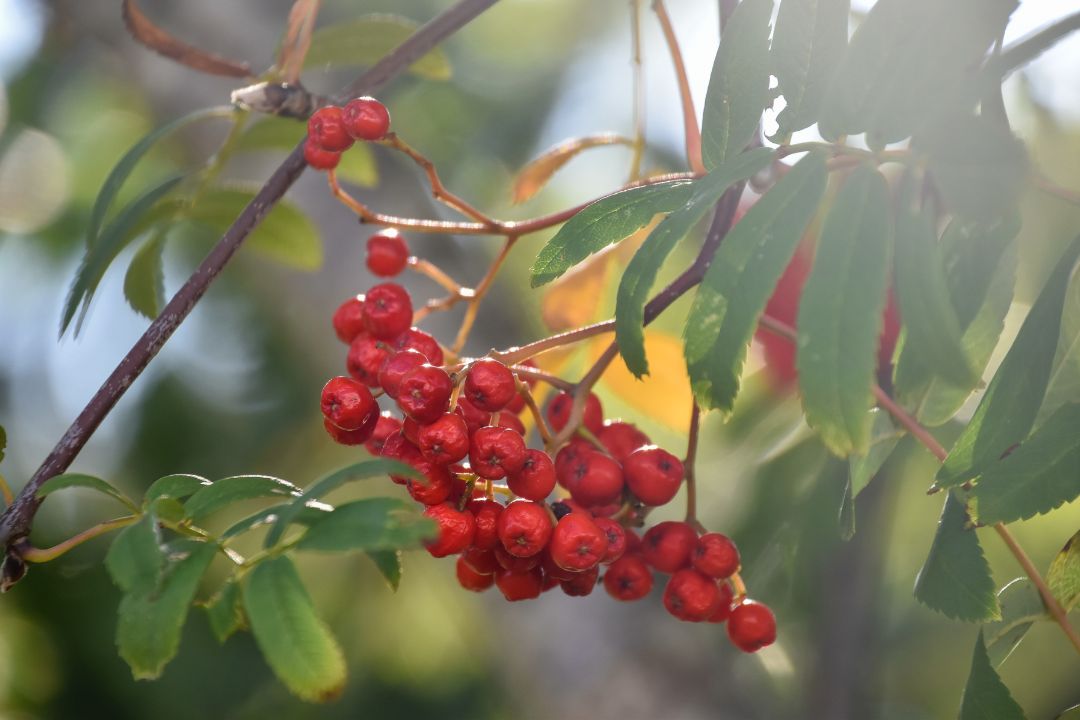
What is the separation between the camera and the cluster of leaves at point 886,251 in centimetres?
49

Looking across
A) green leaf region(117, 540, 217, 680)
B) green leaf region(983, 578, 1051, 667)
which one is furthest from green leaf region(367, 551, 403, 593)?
green leaf region(983, 578, 1051, 667)

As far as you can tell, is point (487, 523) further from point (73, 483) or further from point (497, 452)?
point (73, 483)

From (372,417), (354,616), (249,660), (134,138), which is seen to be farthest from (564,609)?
(134,138)

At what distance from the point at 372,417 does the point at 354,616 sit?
5.79 ft

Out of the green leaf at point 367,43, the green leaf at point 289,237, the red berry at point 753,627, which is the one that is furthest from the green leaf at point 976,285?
the green leaf at point 289,237

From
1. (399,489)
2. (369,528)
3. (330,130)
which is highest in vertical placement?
(330,130)

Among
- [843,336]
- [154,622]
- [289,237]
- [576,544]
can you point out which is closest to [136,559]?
[154,622]

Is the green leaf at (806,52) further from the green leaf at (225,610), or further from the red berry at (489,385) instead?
the green leaf at (225,610)

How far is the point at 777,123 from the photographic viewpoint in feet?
2.09

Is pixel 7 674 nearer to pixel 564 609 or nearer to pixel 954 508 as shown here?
pixel 564 609

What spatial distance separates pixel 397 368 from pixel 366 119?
183 mm

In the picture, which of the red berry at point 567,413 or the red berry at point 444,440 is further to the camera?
the red berry at point 567,413

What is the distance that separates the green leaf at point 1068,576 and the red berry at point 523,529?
15.8 inches

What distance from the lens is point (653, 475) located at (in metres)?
0.74
